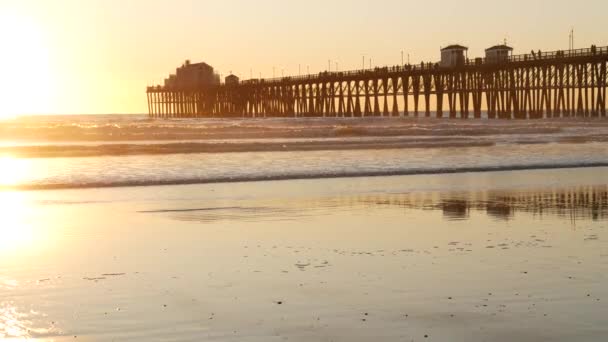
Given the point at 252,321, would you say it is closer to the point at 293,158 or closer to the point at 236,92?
the point at 293,158

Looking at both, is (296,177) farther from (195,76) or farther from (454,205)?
(195,76)

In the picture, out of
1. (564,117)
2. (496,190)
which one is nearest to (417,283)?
(496,190)

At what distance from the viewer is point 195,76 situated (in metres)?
111

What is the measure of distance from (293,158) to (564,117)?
36161 millimetres

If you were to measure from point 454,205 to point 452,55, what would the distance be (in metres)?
55.9

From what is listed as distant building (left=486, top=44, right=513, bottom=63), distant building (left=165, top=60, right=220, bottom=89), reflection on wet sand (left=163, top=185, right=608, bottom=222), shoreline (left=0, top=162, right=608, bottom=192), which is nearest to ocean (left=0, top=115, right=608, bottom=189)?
shoreline (left=0, top=162, right=608, bottom=192)

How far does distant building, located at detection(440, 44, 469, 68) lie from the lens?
6606 cm

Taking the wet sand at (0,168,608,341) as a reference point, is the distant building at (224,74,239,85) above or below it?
above

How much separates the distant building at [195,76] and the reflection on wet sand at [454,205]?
96.2 m

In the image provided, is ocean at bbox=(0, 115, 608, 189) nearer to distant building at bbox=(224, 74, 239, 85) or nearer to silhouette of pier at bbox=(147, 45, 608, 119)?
silhouette of pier at bbox=(147, 45, 608, 119)

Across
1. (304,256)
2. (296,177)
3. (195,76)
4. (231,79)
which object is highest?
(195,76)

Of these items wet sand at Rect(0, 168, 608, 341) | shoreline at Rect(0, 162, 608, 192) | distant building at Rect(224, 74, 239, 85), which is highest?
distant building at Rect(224, 74, 239, 85)

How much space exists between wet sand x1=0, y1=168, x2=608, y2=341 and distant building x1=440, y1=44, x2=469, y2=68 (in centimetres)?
5372

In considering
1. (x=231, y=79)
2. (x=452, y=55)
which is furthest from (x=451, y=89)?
(x=231, y=79)
